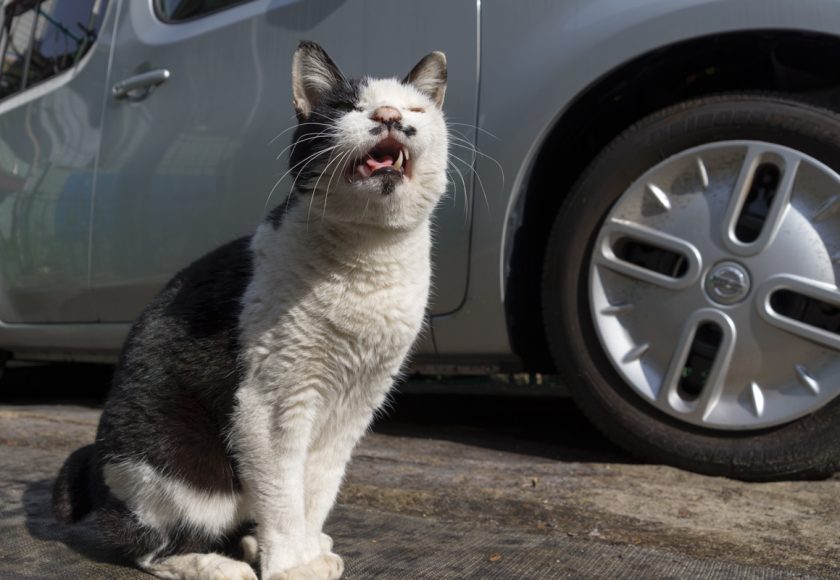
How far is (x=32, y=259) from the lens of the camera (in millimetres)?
3652

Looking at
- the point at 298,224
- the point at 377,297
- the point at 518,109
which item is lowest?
the point at 377,297

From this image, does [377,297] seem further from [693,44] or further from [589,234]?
[693,44]

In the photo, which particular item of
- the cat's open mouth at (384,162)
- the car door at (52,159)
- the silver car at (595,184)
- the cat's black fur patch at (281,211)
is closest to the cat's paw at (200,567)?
the cat's black fur patch at (281,211)

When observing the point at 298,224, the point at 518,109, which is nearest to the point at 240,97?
the point at 518,109

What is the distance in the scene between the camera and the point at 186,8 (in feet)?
10.6

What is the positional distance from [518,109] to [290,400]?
1.30 metres

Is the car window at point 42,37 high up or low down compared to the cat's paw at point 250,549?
up

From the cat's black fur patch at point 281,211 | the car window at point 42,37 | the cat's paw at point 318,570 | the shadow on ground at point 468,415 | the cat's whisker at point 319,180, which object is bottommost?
the shadow on ground at point 468,415

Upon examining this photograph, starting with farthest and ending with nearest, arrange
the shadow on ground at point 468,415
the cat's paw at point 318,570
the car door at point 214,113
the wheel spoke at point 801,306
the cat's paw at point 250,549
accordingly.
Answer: the shadow on ground at point 468,415
the car door at point 214,113
the wheel spoke at point 801,306
the cat's paw at point 250,549
the cat's paw at point 318,570

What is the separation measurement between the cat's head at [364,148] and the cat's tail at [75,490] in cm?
84

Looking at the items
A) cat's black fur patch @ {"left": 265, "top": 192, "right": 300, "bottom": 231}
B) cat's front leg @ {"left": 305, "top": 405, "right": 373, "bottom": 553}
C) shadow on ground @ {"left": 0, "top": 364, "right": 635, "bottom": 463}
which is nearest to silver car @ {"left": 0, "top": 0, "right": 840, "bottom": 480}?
shadow on ground @ {"left": 0, "top": 364, "right": 635, "bottom": 463}

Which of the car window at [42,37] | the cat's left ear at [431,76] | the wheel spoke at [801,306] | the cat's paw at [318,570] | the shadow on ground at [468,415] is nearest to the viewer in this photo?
the cat's paw at [318,570]

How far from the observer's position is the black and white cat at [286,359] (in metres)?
1.69

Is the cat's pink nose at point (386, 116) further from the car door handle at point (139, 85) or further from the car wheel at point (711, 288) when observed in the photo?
the car door handle at point (139, 85)
